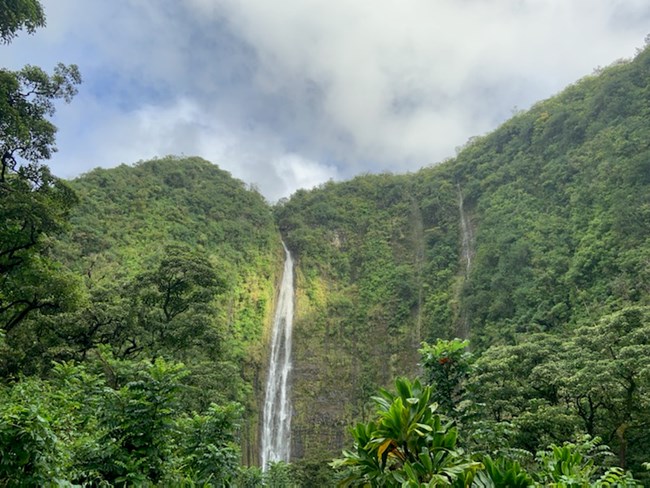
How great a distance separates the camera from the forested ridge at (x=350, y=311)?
536 centimetres

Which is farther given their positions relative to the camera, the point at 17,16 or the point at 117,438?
the point at 17,16

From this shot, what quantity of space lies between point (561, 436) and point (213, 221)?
3352 centimetres

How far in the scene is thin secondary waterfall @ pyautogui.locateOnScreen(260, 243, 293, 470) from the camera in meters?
27.7

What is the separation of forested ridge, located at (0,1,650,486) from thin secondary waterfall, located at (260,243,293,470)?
2.59ft

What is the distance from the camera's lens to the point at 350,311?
127ft

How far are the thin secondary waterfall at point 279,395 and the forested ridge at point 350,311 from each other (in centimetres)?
79

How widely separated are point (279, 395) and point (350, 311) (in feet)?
34.9

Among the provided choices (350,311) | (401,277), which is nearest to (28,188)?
(350,311)

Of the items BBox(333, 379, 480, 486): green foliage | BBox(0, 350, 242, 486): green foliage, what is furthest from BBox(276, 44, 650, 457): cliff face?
BBox(0, 350, 242, 486): green foliage

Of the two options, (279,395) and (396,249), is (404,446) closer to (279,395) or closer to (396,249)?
(279,395)

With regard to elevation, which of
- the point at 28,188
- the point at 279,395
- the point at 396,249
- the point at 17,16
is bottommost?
the point at 279,395

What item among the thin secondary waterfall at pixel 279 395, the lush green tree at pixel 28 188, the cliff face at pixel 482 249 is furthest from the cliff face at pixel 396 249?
the lush green tree at pixel 28 188

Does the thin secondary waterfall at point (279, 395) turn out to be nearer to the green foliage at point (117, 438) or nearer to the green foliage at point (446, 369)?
the green foliage at point (117, 438)

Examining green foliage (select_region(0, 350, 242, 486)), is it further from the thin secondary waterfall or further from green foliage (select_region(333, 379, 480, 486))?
the thin secondary waterfall
